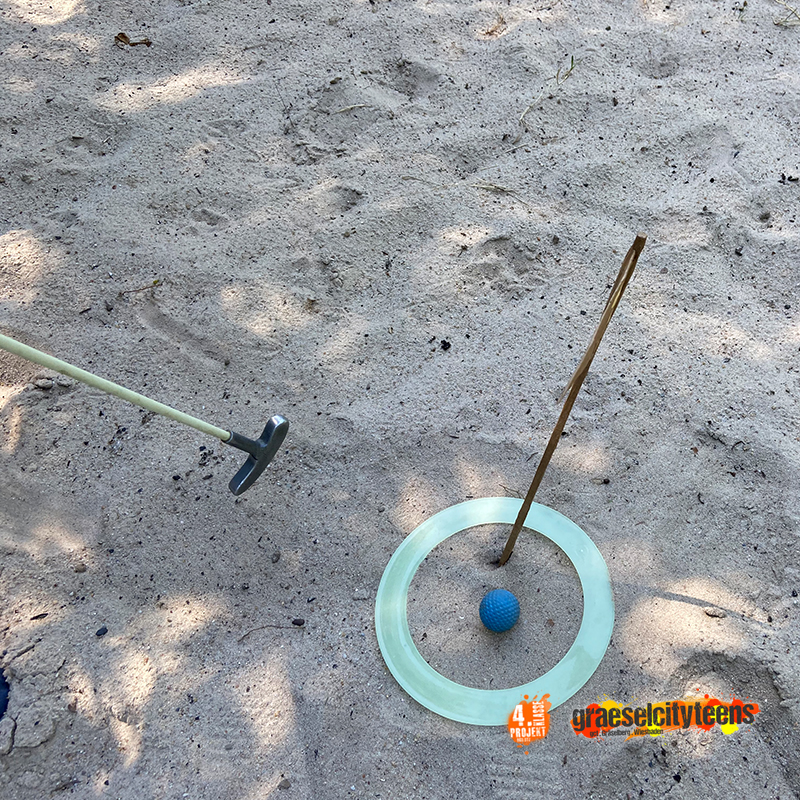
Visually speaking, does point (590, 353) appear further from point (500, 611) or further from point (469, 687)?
point (469, 687)

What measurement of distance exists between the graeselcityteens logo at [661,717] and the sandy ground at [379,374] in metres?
0.02

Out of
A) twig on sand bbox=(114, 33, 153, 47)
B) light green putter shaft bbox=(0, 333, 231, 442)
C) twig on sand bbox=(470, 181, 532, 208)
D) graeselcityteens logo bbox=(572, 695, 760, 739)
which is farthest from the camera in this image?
twig on sand bbox=(114, 33, 153, 47)

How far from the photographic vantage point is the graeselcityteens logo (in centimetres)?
132

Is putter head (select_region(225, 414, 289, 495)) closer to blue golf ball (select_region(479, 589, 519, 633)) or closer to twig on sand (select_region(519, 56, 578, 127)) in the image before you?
blue golf ball (select_region(479, 589, 519, 633))

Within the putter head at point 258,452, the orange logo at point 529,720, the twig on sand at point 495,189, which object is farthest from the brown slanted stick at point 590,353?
the twig on sand at point 495,189

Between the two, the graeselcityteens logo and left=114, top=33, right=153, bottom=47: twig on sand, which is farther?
left=114, top=33, right=153, bottom=47: twig on sand

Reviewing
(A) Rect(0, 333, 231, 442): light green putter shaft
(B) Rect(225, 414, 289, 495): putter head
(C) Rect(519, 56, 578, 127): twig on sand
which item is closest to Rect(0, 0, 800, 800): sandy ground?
(C) Rect(519, 56, 578, 127): twig on sand

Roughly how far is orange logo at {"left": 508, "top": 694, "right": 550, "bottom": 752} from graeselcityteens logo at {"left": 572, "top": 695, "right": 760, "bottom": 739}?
53mm

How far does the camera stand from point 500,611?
1.43 metres

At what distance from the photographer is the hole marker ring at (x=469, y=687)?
4.53 feet

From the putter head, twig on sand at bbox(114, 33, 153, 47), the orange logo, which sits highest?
twig on sand at bbox(114, 33, 153, 47)

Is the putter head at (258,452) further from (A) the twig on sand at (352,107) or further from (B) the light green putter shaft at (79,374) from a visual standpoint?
(A) the twig on sand at (352,107)

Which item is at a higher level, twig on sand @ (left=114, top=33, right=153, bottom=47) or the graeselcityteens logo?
twig on sand @ (left=114, top=33, right=153, bottom=47)

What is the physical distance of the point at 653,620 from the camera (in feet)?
4.77
